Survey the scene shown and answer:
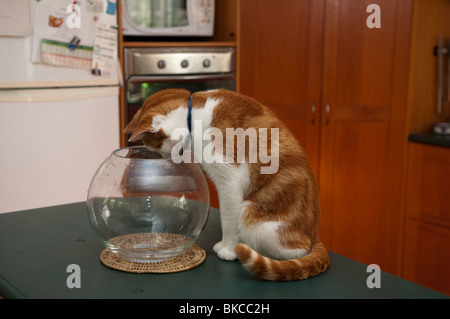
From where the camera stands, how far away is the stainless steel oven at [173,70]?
2.59 metres

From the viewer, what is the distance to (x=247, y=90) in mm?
2955

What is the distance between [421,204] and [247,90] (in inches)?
41.8

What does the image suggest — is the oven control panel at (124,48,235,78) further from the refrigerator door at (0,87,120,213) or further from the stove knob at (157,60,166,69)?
the refrigerator door at (0,87,120,213)

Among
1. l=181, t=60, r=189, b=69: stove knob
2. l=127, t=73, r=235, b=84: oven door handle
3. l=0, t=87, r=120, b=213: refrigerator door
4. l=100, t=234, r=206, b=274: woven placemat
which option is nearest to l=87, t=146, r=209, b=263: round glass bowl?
l=100, t=234, r=206, b=274: woven placemat

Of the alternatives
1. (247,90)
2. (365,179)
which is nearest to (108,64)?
(247,90)

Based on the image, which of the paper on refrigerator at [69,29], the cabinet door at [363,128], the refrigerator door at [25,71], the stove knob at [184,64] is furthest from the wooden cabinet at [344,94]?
the refrigerator door at [25,71]

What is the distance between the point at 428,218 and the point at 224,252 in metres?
1.95

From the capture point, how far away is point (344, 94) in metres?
2.81

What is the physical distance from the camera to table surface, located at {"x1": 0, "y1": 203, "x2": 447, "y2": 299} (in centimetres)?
88

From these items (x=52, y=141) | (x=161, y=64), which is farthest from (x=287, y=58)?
(x=52, y=141)

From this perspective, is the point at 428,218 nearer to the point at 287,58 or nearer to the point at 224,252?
the point at 287,58
